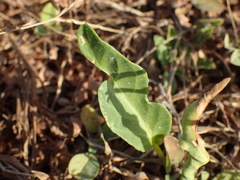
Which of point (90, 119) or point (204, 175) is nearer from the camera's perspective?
point (204, 175)

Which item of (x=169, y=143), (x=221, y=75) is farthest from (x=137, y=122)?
(x=221, y=75)

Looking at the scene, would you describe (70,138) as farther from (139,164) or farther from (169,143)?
(169,143)

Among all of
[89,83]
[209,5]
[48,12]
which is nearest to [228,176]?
[89,83]

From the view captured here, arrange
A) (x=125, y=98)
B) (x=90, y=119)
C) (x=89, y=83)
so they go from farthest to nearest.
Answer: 1. (x=89, y=83)
2. (x=90, y=119)
3. (x=125, y=98)

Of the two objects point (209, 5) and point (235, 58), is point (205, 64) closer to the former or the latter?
point (235, 58)

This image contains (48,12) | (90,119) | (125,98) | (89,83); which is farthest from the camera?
(48,12)

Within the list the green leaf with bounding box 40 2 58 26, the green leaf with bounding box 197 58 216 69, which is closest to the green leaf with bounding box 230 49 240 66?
the green leaf with bounding box 197 58 216 69

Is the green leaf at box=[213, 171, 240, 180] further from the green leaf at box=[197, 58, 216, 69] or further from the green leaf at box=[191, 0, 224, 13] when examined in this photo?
the green leaf at box=[191, 0, 224, 13]
